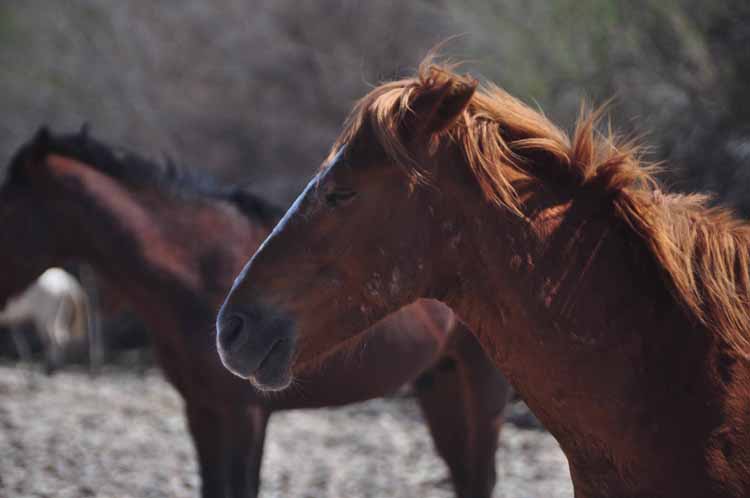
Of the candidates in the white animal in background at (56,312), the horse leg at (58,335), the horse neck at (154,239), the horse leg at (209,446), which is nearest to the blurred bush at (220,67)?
the white animal in background at (56,312)

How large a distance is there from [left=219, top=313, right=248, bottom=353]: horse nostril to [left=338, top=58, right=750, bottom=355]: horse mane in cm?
45

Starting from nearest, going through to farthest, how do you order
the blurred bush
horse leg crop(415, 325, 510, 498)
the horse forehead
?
horse leg crop(415, 325, 510, 498) < the horse forehead < the blurred bush

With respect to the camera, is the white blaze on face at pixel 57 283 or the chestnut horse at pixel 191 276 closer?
the chestnut horse at pixel 191 276

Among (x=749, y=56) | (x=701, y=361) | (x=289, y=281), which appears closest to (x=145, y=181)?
(x=289, y=281)

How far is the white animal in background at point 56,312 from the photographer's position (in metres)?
9.77

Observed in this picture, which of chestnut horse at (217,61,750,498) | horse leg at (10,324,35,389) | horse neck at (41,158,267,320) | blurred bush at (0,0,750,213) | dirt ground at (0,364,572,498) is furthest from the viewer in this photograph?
blurred bush at (0,0,750,213)

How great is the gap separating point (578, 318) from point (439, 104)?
1.74 feet

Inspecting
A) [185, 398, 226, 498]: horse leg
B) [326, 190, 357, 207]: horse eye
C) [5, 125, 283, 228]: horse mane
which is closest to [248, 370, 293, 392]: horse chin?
[326, 190, 357, 207]: horse eye

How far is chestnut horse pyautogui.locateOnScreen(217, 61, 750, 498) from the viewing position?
6.34ft

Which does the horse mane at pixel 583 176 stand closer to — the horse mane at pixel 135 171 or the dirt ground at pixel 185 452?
the horse mane at pixel 135 171

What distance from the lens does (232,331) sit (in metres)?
1.99

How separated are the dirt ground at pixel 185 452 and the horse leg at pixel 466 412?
34.6 inches

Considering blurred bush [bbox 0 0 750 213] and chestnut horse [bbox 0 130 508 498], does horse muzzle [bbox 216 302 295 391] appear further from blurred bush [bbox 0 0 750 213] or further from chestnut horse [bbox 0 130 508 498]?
blurred bush [bbox 0 0 750 213]

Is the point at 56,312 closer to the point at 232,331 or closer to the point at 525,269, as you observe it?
the point at 232,331
